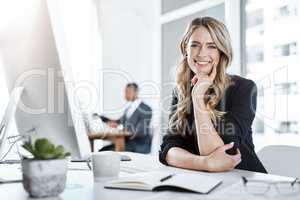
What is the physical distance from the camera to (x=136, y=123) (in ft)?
15.1

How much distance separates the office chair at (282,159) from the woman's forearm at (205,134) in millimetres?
310

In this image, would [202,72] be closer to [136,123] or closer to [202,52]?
[202,52]

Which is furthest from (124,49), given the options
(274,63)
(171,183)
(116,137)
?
(171,183)

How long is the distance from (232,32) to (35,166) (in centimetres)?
264

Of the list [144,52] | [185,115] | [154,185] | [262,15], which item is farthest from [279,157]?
[144,52]

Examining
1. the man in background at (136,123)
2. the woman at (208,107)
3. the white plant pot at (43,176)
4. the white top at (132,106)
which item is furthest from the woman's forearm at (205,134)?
the white top at (132,106)

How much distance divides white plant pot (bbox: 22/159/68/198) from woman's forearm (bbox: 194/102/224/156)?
62cm

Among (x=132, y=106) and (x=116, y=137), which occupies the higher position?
(x=132, y=106)

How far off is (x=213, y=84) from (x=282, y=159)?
0.42 m

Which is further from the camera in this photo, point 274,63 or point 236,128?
point 274,63

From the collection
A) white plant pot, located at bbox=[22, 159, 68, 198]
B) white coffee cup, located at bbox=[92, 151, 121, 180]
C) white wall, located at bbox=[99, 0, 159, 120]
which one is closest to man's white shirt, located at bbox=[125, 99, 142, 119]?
white wall, located at bbox=[99, 0, 159, 120]

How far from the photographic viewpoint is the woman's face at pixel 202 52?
1496mm

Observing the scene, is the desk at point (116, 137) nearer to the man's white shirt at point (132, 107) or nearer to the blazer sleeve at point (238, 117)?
the man's white shirt at point (132, 107)

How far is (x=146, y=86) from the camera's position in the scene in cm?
509
